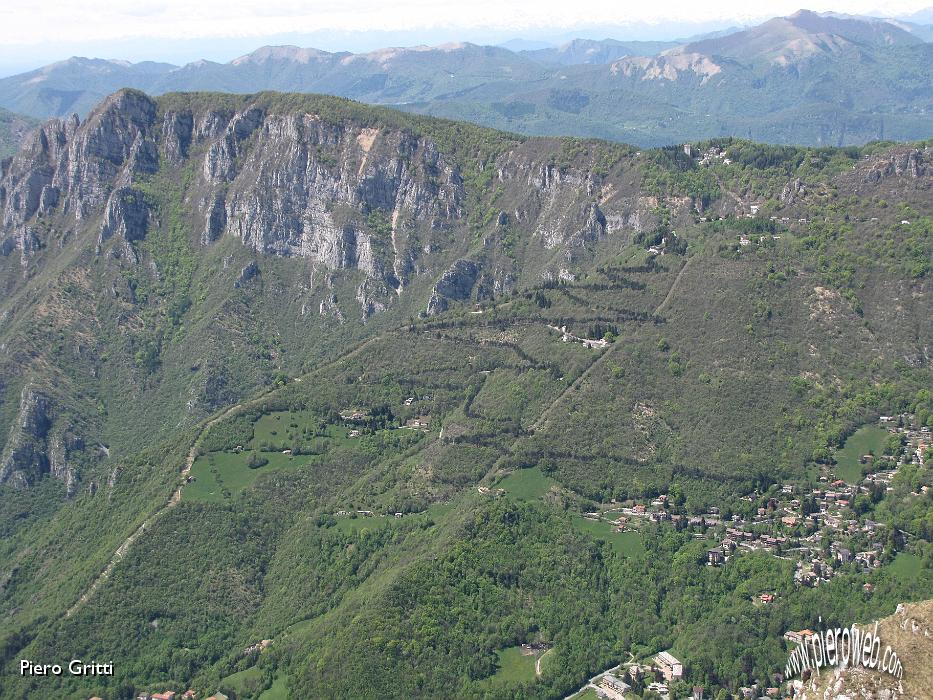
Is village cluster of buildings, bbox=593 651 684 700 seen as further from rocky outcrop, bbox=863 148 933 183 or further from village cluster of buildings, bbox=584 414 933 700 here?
rocky outcrop, bbox=863 148 933 183

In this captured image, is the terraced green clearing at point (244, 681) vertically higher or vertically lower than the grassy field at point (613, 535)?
lower

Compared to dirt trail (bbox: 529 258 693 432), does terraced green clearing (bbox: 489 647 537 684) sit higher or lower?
lower

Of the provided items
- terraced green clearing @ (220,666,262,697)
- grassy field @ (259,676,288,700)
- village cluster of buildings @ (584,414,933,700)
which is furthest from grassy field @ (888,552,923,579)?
terraced green clearing @ (220,666,262,697)

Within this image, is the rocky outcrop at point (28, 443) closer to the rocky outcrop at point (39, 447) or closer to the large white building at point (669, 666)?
the rocky outcrop at point (39, 447)

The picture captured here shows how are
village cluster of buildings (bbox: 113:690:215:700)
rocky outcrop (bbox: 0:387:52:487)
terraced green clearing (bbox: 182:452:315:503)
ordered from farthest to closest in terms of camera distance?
rocky outcrop (bbox: 0:387:52:487) → terraced green clearing (bbox: 182:452:315:503) → village cluster of buildings (bbox: 113:690:215:700)

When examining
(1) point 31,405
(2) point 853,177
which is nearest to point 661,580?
(2) point 853,177

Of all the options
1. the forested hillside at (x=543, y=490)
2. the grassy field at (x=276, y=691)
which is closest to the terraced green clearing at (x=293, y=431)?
the forested hillside at (x=543, y=490)
